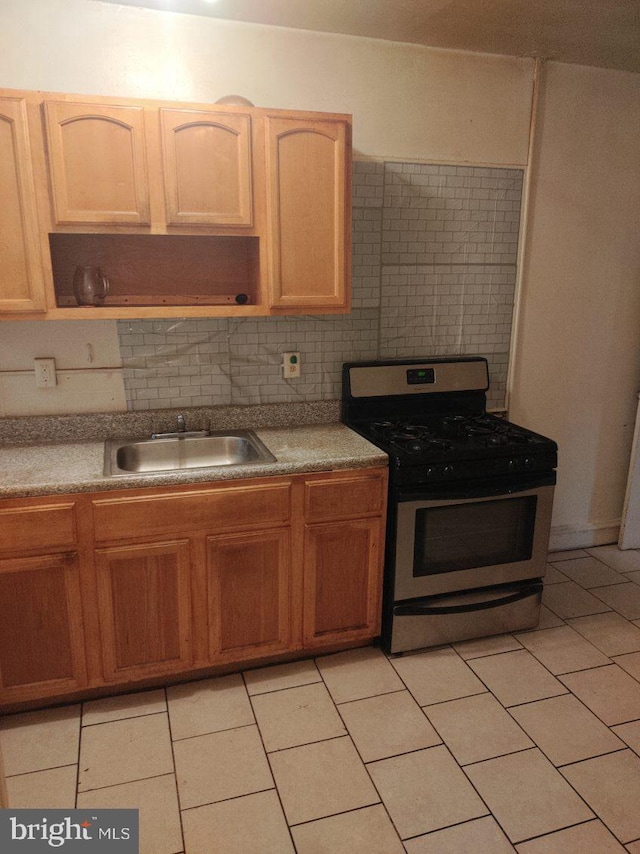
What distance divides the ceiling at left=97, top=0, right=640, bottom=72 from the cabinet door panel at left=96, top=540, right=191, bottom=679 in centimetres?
196

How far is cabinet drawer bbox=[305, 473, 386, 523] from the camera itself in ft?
7.29

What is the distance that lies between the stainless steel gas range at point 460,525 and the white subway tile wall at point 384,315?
0.22 meters

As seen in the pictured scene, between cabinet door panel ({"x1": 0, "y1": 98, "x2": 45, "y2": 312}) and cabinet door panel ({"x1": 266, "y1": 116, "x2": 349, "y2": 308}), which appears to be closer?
cabinet door panel ({"x1": 0, "y1": 98, "x2": 45, "y2": 312})

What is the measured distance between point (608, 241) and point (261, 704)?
8.92ft

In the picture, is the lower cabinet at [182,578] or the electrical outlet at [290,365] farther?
the electrical outlet at [290,365]

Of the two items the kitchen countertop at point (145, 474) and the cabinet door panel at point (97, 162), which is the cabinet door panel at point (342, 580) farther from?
the cabinet door panel at point (97, 162)

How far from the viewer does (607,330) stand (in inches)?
126

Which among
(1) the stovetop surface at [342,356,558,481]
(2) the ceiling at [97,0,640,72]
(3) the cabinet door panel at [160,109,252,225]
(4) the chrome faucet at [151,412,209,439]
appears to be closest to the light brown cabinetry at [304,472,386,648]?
(1) the stovetop surface at [342,356,558,481]

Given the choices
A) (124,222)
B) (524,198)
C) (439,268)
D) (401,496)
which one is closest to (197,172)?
(124,222)

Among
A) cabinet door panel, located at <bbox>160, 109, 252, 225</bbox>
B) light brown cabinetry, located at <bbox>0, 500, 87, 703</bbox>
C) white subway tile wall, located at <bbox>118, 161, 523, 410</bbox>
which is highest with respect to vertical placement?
cabinet door panel, located at <bbox>160, 109, 252, 225</bbox>

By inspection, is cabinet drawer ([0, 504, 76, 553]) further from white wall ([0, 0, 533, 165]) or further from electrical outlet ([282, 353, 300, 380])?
white wall ([0, 0, 533, 165])

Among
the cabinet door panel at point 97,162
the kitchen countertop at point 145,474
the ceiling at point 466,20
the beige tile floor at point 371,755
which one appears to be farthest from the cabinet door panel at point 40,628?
the ceiling at point 466,20

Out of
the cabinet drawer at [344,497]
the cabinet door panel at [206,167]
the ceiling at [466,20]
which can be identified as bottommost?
the cabinet drawer at [344,497]

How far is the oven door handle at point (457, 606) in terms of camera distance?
2.41 meters
